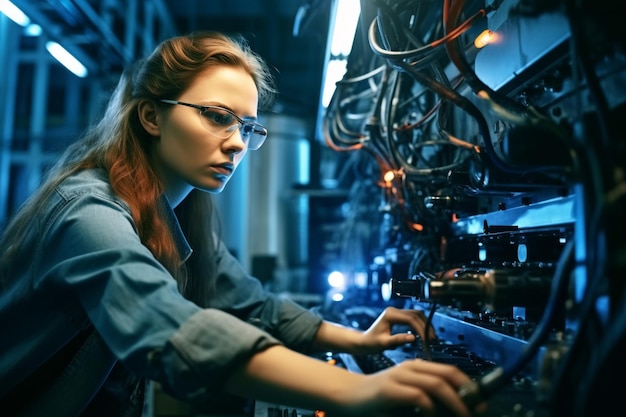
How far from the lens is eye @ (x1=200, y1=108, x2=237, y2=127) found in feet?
3.11

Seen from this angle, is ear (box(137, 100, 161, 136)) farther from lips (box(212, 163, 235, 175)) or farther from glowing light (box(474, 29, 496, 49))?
glowing light (box(474, 29, 496, 49))

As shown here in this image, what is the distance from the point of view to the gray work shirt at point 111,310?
0.53 metres

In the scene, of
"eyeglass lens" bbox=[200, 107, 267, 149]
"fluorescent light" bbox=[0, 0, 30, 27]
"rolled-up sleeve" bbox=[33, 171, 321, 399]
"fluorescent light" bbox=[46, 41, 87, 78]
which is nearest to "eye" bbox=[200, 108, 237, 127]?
"eyeglass lens" bbox=[200, 107, 267, 149]

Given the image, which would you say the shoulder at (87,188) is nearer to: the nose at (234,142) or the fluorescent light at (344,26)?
the nose at (234,142)

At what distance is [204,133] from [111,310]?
0.46 metres

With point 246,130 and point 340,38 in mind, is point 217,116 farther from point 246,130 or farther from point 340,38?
point 340,38

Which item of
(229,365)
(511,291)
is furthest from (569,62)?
(229,365)

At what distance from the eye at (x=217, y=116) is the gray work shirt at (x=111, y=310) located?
246 millimetres

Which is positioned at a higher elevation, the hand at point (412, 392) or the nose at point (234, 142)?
the nose at point (234, 142)

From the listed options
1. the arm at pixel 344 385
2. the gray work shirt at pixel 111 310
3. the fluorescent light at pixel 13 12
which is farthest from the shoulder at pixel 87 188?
the fluorescent light at pixel 13 12

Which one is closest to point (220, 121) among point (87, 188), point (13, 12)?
point (87, 188)

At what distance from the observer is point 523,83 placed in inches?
32.0

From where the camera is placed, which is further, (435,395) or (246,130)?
(246,130)

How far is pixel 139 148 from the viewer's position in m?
1.02
